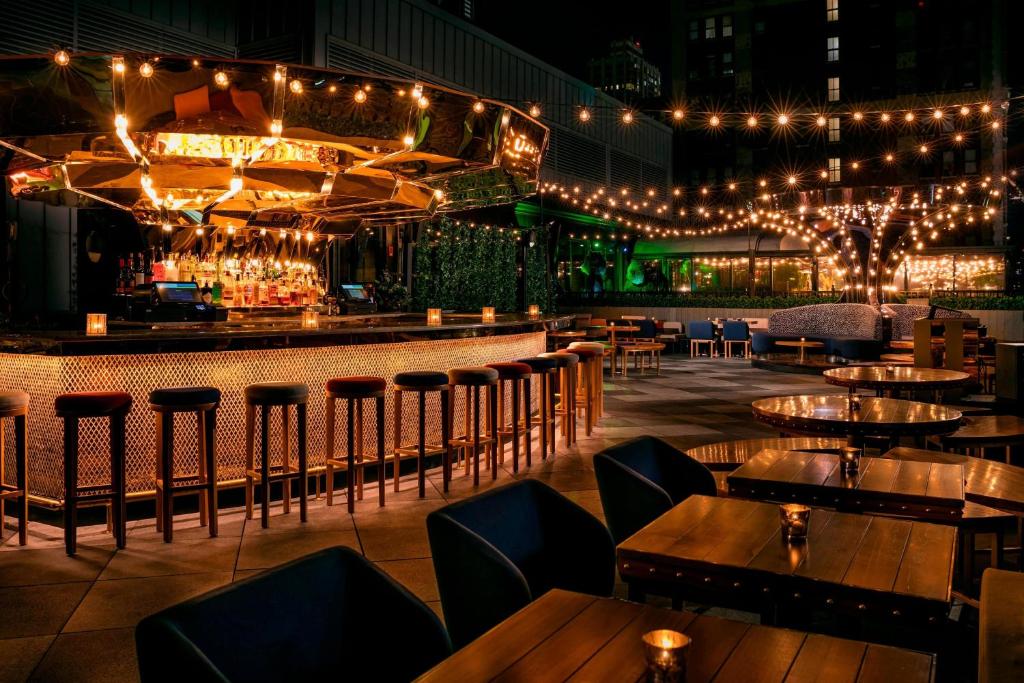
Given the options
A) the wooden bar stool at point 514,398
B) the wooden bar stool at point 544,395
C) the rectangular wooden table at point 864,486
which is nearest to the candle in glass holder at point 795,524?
the rectangular wooden table at point 864,486

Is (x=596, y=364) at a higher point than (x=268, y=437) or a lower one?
higher

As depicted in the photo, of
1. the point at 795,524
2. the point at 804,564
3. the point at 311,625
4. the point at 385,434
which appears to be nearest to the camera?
the point at 311,625

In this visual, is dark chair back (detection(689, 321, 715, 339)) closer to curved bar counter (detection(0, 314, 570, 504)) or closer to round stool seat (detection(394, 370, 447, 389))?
curved bar counter (detection(0, 314, 570, 504))

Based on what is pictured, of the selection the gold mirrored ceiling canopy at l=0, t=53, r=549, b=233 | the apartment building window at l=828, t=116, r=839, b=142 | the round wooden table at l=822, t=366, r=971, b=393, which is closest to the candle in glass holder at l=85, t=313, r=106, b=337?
the gold mirrored ceiling canopy at l=0, t=53, r=549, b=233

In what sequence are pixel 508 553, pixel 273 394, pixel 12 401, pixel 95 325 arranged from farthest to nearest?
pixel 95 325
pixel 273 394
pixel 12 401
pixel 508 553

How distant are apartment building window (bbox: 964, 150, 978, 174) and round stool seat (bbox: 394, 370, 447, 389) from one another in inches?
1344

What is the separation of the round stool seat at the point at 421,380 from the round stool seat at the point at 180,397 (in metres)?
1.36

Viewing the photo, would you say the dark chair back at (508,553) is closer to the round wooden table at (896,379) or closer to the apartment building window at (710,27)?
the round wooden table at (896,379)

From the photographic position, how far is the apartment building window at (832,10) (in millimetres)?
39000

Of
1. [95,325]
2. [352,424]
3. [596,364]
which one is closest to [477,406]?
[352,424]

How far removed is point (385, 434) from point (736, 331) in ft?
41.9

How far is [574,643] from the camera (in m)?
1.61

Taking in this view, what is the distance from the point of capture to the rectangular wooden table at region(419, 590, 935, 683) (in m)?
1.46

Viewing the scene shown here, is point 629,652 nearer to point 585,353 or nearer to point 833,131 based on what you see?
point 585,353
